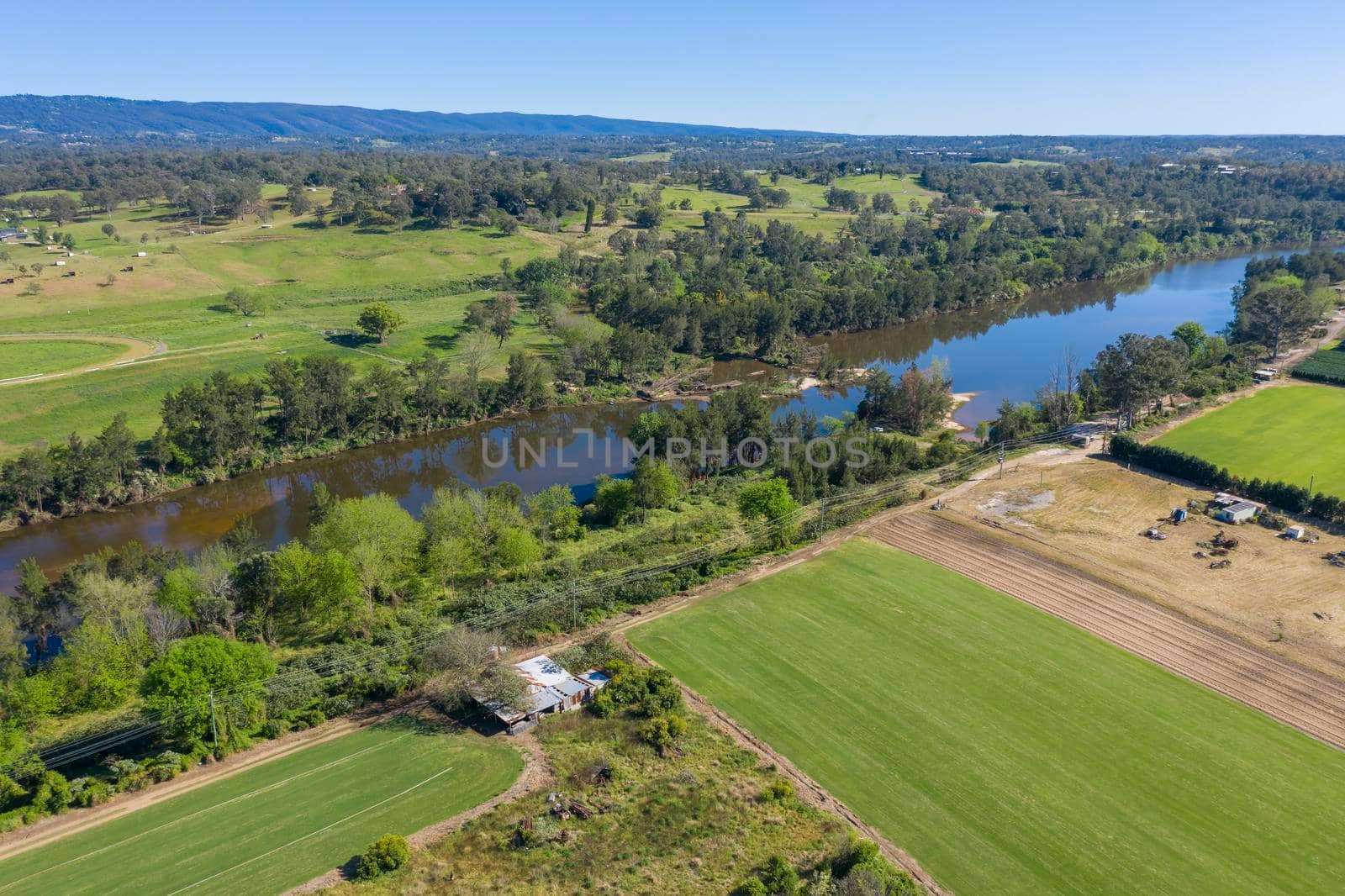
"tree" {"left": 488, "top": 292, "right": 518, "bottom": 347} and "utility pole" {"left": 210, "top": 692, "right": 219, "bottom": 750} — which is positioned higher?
"tree" {"left": 488, "top": 292, "right": 518, "bottom": 347}

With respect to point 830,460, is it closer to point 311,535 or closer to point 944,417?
point 944,417

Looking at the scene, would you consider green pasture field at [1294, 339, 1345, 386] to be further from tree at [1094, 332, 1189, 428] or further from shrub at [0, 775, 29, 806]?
shrub at [0, 775, 29, 806]

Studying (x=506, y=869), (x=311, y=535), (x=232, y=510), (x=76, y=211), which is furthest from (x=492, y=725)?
(x=76, y=211)

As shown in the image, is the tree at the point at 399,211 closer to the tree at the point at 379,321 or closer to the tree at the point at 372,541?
the tree at the point at 379,321

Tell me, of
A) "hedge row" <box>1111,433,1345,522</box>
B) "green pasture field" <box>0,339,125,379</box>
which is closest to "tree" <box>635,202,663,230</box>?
"green pasture field" <box>0,339,125,379</box>

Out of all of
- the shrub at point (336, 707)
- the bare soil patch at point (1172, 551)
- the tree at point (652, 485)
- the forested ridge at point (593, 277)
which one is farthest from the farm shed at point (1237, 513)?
the shrub at point (336, 707)
